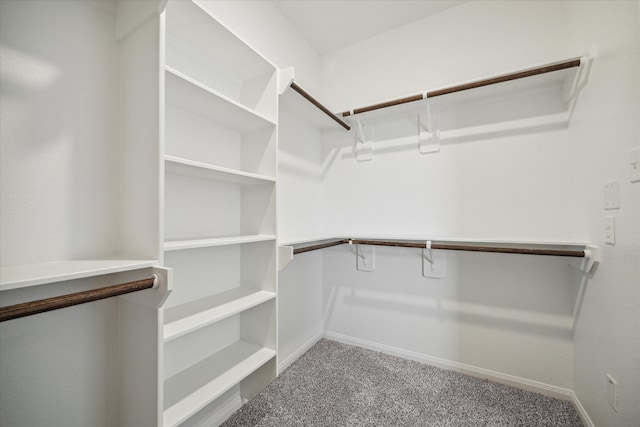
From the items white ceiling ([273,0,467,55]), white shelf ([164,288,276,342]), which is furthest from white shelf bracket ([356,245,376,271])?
white ceiling ([273,0,467,55])

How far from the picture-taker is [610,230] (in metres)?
1.12

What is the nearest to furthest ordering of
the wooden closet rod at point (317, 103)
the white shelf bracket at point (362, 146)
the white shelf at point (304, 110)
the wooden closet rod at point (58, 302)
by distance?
the wooden closet rod at point (58, 302) < the wooden closet rod at point (317, 103) < the white shelf at point (304, 110) < the white shelf bracket at point (362, 146)

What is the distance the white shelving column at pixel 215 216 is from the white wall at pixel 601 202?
148cm

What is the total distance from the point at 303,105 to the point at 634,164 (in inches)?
64.3

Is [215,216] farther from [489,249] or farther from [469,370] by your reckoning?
[469,370]

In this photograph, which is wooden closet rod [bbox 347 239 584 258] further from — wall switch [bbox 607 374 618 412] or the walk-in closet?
wall switch [bbox 607 374 618 412]

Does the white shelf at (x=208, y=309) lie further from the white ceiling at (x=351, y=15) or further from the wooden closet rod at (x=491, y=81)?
the white ceiling at (x=351, y=15)

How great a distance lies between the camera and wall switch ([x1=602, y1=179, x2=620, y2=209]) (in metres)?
1.07

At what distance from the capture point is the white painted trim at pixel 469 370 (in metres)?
1.54

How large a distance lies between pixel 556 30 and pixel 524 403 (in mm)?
2218

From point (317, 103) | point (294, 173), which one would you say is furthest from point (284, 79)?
point (294, 173)

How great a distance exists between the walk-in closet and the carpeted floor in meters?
0.01

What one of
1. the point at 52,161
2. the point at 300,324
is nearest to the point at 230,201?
the point at 52,161

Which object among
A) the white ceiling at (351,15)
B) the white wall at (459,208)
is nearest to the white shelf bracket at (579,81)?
the white wall at (459,208)
